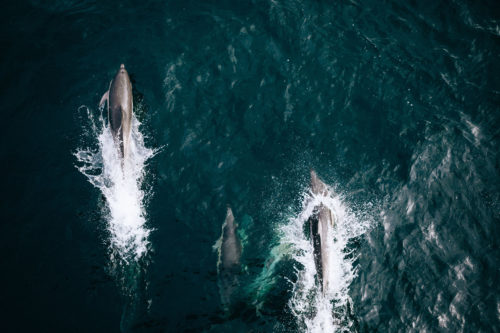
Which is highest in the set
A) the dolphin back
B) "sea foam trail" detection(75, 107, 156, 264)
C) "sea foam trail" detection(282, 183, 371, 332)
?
the dolphin back

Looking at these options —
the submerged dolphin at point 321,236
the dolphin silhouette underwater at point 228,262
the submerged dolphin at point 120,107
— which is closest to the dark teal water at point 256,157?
the dolphin silhouette underwater at point 228,262

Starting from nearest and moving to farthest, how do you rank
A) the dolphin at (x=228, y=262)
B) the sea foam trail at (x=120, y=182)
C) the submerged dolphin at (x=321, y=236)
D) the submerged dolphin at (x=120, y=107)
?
the submerged dolphin at (x=321, y=236), the dolphin at (x=228, y=262), the sea foam trail at (x=120, y=182), the submerged dolphin at (x=120, y=107)

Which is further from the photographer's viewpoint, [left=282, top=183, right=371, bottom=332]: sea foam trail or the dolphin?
the dolphin

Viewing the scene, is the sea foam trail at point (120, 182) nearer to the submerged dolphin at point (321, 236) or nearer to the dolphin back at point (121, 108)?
the dolphin back at point (121, 108)

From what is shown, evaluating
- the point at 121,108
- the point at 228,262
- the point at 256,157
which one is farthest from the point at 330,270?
the point at 121,108

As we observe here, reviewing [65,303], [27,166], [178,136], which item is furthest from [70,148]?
[65,303]

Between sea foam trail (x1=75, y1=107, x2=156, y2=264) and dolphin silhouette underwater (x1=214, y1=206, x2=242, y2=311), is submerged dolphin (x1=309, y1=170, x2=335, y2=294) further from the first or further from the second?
sea foam trail (x1=75, y1=107, x2=156, y2=264)

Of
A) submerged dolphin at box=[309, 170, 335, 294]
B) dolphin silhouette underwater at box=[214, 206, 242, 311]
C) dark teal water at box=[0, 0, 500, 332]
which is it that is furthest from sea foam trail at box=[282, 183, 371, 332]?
dolphin silhouette underwater at box=[214, 206, 242, 311]
